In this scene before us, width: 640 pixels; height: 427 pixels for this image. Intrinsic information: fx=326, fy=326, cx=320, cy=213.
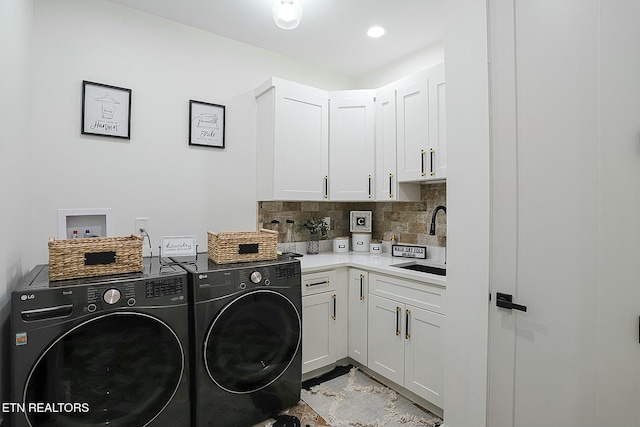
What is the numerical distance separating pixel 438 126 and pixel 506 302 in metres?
1.45

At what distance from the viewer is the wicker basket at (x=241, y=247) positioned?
2065 millimetres

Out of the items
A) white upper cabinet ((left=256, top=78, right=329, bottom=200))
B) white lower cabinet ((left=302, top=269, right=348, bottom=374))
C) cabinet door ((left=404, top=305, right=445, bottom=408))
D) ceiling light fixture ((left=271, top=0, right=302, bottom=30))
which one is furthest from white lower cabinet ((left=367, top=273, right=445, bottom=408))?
ceiling light fixture ((left=271, top=0, right=302, bottom=30))

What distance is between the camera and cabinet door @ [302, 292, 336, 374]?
2504 mm

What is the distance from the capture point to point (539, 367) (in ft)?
4.65

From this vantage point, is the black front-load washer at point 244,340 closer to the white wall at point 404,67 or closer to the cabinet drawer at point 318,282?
the cabinet drawer at point 318,282

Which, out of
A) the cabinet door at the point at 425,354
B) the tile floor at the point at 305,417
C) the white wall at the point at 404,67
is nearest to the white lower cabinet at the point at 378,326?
the cabinet door at the point at 425,354

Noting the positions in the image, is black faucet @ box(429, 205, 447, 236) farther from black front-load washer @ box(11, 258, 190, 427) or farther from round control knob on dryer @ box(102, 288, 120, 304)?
round control knob on dryer @ box(102, 288, 120, 304)

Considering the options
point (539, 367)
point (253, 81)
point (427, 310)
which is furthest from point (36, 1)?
point (539, 367)

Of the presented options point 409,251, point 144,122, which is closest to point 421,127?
point 409,251

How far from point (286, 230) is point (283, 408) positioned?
1.50m

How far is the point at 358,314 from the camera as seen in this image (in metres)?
2.68

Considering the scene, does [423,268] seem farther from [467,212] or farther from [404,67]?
[404,67]

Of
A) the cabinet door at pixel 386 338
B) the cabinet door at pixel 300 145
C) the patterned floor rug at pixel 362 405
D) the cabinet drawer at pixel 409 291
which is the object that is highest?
the cabinet door at pixel 300 145

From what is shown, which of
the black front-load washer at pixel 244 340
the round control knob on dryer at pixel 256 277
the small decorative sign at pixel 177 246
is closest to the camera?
the black front-load washer at pixel 244 340
